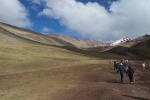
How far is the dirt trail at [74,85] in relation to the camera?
3656 centimetres

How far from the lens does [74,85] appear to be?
45.4 meters

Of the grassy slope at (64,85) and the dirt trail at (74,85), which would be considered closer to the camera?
the dirt trail at (74,85)

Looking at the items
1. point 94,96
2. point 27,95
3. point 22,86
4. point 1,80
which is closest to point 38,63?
point 1,80

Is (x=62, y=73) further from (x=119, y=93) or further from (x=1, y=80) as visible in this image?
(x=119, y=93)

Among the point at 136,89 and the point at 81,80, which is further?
the point at 81,80

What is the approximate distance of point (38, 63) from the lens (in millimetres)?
79188

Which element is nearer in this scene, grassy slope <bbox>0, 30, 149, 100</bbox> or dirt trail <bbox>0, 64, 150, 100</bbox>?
dirt trail <bbox>0, 64, 150, 100</bbox>

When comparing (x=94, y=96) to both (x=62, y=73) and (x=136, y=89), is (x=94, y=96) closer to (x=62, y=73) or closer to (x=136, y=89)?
(x=136, y=89)

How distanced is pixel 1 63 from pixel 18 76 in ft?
64.9

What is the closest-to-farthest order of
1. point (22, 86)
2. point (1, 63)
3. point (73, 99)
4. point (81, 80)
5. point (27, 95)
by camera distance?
point (73, 99)
point (27, 95)
point (22, 86)
point (81, 80)
point (1, 63)

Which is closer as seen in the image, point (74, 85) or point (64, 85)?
point (74, 85)

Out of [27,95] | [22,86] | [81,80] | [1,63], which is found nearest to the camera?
[27,95]

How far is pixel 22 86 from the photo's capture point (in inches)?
1871

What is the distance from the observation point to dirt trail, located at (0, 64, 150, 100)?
120ft
